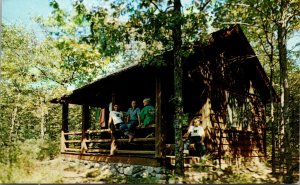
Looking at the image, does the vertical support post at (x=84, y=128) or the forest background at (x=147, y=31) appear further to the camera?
the vertical support post at (x=84, y=128)

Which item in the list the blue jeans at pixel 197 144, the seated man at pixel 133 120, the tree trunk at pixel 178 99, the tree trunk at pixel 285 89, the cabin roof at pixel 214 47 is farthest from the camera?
the seated man at pixel 133 120

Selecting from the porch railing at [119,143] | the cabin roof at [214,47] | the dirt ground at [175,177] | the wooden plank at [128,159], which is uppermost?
the cabin roof at [214,47]

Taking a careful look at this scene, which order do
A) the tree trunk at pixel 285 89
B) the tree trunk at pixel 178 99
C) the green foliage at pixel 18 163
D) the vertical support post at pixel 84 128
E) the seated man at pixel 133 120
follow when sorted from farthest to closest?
the vertical support post at pixel 84 128
the seated man at pixel 133 120
the tree trunk at pixel 285 89
the tree trunk at pixel 178 99
the green foliage at pixel 18 163

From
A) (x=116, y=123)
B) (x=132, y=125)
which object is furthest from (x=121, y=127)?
(x=132, y=125)

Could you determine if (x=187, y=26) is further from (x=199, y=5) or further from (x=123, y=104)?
(x=123, y=104)

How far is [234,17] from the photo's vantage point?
42.6ft

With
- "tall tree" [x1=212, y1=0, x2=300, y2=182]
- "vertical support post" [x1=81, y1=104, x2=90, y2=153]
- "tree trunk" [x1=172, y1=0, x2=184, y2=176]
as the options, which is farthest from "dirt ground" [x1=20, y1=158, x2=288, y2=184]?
"vertical support post" [x1=81, y1=104, x2=90, y2=153]

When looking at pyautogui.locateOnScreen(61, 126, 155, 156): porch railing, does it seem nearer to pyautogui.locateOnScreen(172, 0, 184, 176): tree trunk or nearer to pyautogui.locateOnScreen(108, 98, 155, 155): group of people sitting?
pyautogui.locateOnScreen(108, 98, 155, 155): group of people sitting

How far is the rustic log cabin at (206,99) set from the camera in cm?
1055

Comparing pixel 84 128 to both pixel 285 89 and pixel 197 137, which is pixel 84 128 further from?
pixel 285 89

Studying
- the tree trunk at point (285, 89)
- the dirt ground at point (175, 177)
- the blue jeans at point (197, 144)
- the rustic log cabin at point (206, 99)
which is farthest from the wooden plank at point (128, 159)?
the tree trunk at point (285, 89)

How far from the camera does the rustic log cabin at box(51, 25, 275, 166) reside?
1055cm

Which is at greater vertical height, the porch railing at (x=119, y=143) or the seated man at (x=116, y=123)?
the seated man at (x=116, y=123)

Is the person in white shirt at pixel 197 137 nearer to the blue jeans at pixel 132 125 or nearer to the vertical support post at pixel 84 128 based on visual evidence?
the blue jeans at pixel 132 125
